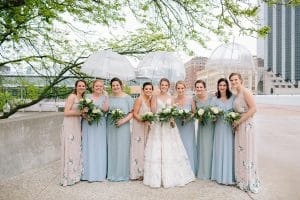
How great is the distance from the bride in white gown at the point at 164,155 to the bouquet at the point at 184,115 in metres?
0.22

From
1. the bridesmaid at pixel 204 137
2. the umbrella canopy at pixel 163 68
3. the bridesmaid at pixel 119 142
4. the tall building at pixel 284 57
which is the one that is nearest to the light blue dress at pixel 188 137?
the bridesmaid at pixel 204 137

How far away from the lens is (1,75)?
10.0 metres

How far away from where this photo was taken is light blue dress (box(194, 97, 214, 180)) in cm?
641

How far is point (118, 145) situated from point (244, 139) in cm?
220

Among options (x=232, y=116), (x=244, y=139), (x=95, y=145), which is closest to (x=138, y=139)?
(x=95, y=145)

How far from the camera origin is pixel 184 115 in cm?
618

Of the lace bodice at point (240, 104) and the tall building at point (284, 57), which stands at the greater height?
the tall building at point (284, 57)

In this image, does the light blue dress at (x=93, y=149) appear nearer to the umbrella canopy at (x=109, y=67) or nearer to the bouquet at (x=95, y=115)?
the bouquet at (x=95, y=115)

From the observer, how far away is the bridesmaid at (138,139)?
6.36m

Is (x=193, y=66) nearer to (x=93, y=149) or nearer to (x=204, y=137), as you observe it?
(x=204, y=137)

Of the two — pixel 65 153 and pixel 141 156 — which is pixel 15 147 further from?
pixel 141 156

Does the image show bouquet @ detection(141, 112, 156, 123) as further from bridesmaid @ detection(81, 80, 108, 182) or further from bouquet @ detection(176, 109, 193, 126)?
bridesmaid @ detection(81, 80, 108, 182)

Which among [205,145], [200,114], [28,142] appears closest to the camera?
[200,114]

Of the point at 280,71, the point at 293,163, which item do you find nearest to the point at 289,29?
the point at 280,71
